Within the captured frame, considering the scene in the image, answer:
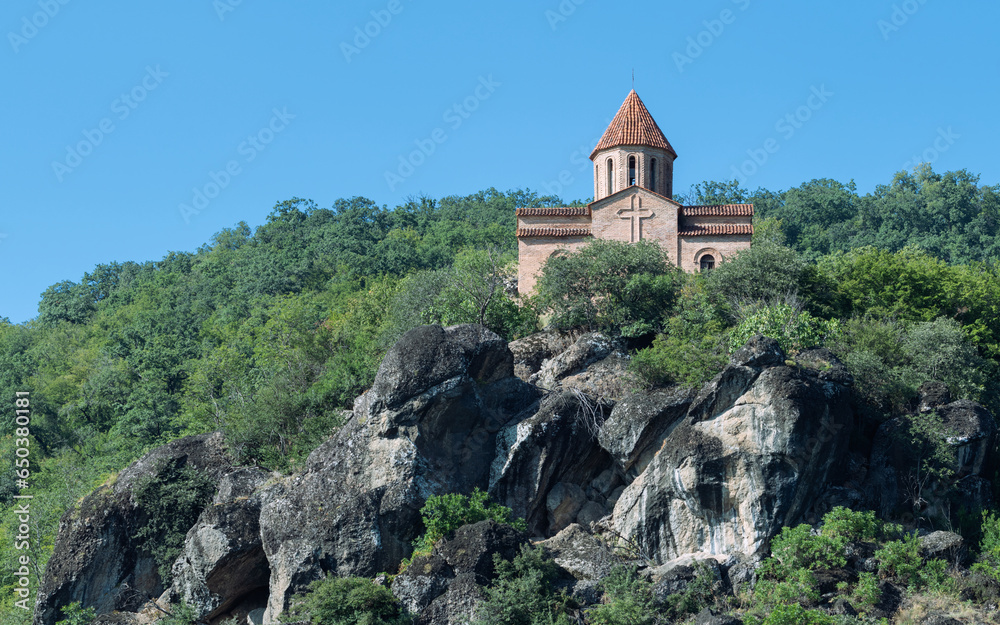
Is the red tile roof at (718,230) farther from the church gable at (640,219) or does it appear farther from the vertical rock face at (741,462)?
the vertical rock face at (741,462)

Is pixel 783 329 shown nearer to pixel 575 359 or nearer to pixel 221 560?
pixel 575 359

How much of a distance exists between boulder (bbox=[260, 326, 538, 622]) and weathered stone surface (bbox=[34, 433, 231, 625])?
4.06 metres

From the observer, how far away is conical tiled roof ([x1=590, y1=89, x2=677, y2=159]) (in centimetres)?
3938

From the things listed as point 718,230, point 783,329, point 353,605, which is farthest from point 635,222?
point 353,605

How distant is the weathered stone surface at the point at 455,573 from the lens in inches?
940

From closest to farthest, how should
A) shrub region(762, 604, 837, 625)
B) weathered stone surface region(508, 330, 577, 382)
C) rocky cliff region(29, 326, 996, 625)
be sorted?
shrub region(762, 604, 837, 625)
rocky cliff region(29, 326, 996, 625)
weathered stone surface region(508, 330, 577, 382)

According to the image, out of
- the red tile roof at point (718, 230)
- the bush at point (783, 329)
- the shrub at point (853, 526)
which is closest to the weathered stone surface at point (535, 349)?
the bush at point (783, 329)

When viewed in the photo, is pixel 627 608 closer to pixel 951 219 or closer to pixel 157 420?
pixel 157 420

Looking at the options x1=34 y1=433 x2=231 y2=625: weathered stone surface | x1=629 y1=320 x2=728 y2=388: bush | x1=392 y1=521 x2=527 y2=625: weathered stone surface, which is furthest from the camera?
x1=34 y1=433 x2=231 y2=625: weathered stone surface

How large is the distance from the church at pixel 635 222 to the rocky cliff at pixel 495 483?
9518 mm

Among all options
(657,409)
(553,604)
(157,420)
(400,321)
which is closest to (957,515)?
(657,409)

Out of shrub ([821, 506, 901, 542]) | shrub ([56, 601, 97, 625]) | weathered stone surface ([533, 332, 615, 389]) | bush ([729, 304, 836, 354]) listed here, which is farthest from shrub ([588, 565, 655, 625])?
shrub ([56, 601, 97, 625])

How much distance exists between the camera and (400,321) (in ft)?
116

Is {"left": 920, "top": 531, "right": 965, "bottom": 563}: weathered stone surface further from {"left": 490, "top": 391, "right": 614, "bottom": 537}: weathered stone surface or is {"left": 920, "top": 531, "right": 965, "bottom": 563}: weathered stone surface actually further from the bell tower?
the bell tower
